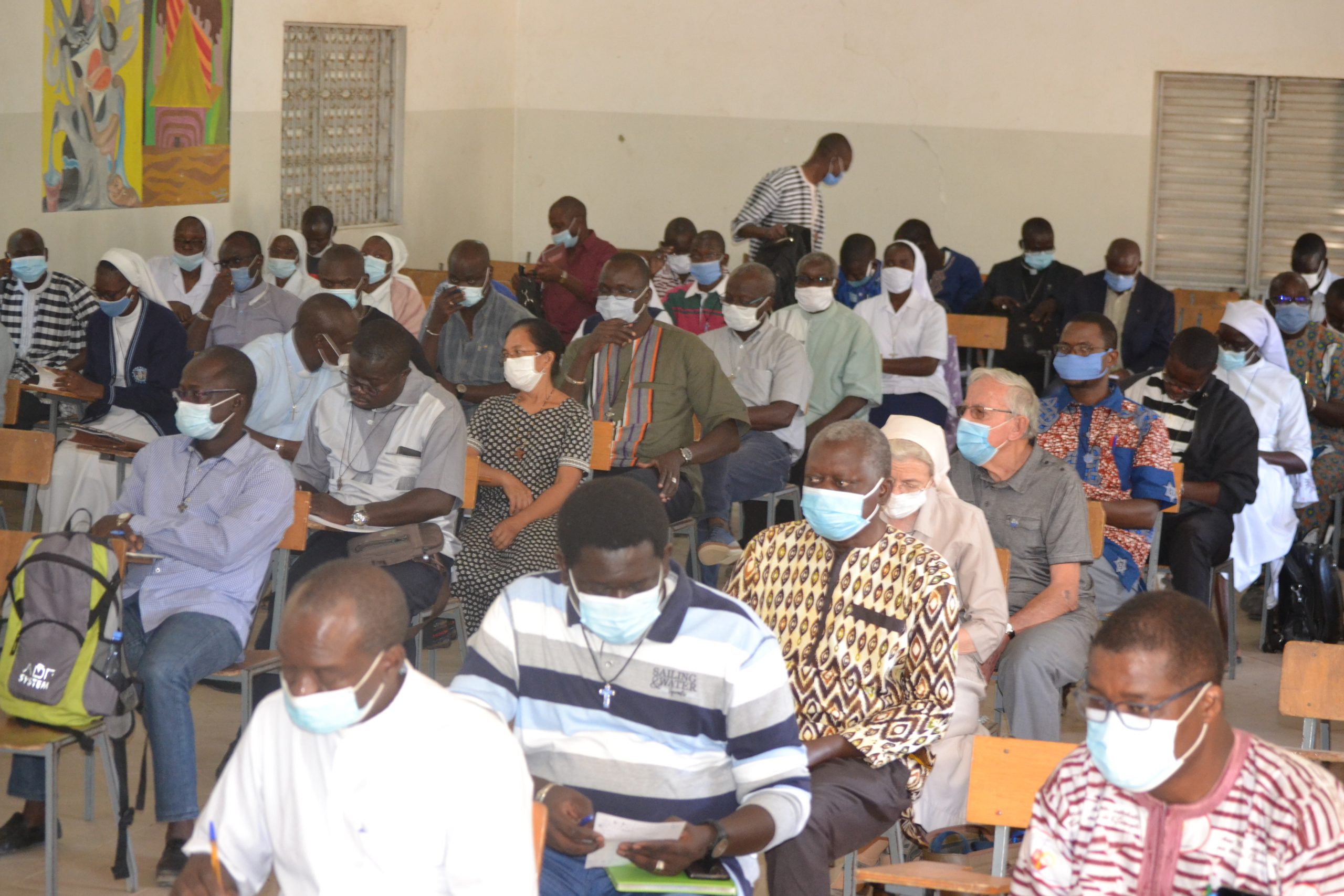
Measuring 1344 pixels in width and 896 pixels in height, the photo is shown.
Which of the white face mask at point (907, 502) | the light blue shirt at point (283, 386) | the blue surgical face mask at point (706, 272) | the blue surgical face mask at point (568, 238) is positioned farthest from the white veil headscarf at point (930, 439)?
the blue surgical face mask at point (568, 238)

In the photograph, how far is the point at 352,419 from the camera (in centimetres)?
484

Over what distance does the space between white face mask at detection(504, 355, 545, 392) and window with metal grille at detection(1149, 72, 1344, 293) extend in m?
7.98

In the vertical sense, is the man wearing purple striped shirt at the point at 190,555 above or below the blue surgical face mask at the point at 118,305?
below

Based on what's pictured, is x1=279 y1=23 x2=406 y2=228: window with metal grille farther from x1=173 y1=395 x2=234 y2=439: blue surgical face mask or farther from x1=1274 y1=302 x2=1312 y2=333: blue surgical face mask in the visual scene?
x1=1274 y1=302 x2=1312 y2=333: blue surgical face mask

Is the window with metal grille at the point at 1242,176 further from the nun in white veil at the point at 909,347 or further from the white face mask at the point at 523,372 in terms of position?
the white face mask at the point at 523,372

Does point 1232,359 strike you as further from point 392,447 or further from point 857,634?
point 857,634

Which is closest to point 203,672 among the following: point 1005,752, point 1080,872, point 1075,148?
point 1005,752

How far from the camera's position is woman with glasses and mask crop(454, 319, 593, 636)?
197 inches

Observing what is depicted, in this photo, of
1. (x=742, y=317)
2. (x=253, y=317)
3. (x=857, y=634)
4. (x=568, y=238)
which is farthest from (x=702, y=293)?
(x=857, y=634)

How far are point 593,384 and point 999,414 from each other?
2076 millimetres

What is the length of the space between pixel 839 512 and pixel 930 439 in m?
0.94

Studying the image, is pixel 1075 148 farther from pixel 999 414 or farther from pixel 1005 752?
pixel 1005 752

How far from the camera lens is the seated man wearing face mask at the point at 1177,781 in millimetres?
2129

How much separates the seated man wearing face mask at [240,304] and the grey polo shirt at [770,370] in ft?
6.60
